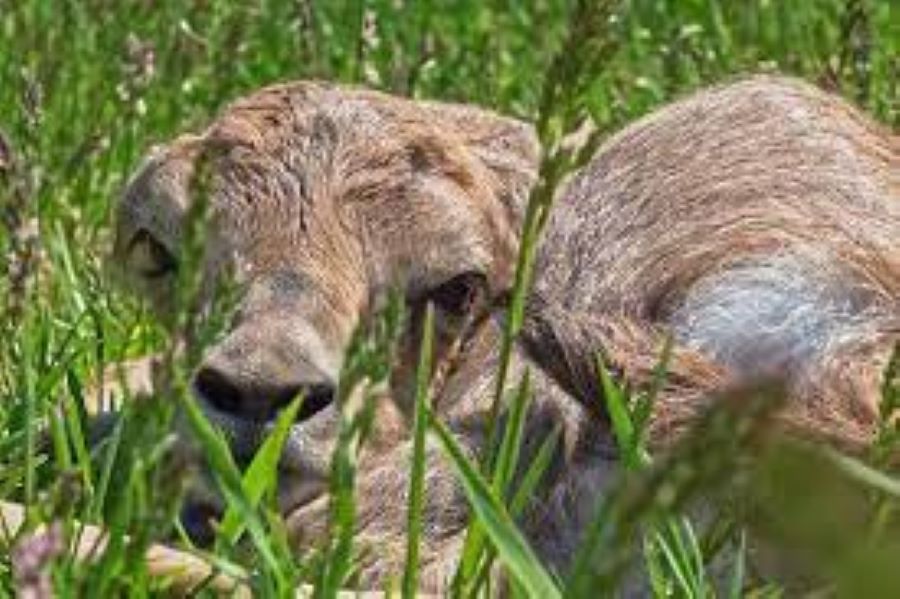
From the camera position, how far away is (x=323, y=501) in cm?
434

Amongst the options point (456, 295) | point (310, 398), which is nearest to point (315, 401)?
point (310, 398)

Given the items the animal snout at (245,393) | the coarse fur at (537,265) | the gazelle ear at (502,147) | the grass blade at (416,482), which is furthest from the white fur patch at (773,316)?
the gazelle ear at (502,147)

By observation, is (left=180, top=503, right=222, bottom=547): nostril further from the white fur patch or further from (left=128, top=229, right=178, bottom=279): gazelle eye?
(left=128, top=229, right=178, bottom=279): gazelle eye

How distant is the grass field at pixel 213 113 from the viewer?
2.22m

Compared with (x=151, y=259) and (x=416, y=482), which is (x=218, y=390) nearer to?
(x=151, y=259)

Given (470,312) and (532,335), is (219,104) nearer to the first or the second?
(470,312)

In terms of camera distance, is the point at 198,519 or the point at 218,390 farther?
the point at 218,390

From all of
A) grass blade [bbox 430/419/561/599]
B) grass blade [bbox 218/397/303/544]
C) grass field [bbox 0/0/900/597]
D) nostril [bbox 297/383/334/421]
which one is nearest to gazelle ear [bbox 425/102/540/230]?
grass field [bbox 0/0/900/597]

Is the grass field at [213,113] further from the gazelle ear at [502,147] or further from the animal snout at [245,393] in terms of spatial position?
the gazelle ear at [502,147]

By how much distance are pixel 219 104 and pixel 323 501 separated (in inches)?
130

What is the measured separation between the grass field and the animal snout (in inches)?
9.0

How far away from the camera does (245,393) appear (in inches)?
171

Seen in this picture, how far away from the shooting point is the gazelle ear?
19.0 feet

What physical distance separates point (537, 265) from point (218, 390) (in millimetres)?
621
